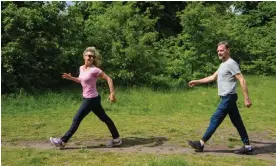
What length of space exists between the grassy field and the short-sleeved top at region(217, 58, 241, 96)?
1060 millimetres

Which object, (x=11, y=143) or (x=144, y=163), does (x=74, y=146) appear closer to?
(x=11, y=143)

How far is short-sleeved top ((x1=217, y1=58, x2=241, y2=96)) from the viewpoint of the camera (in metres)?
6.54

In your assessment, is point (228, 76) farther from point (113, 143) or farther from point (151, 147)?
point (113, 143)

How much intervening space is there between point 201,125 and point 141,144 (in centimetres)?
235

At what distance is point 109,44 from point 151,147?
957cm

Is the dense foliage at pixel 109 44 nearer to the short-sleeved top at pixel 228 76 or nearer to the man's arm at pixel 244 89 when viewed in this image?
the short-sleeved top at pixel 228 76

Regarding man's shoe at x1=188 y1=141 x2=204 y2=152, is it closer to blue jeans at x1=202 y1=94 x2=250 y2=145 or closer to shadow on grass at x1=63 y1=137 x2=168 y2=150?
blue jeans at x1=202 y1=94 x2=250 y2=145

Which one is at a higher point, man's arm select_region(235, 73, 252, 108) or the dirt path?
man's arm select_region(235, 73, 252, 108)

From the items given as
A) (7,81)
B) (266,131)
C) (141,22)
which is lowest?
(266,131)

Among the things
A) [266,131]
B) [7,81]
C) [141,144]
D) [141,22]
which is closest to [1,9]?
[7,81]

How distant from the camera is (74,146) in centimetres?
730

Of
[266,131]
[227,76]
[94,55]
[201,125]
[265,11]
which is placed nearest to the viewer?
[227,76]

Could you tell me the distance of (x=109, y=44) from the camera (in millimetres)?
16281

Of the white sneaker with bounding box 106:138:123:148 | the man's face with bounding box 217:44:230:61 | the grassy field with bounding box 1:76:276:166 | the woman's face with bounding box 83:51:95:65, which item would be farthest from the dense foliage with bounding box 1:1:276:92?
the man's face with bounding box 217:44:230:61
